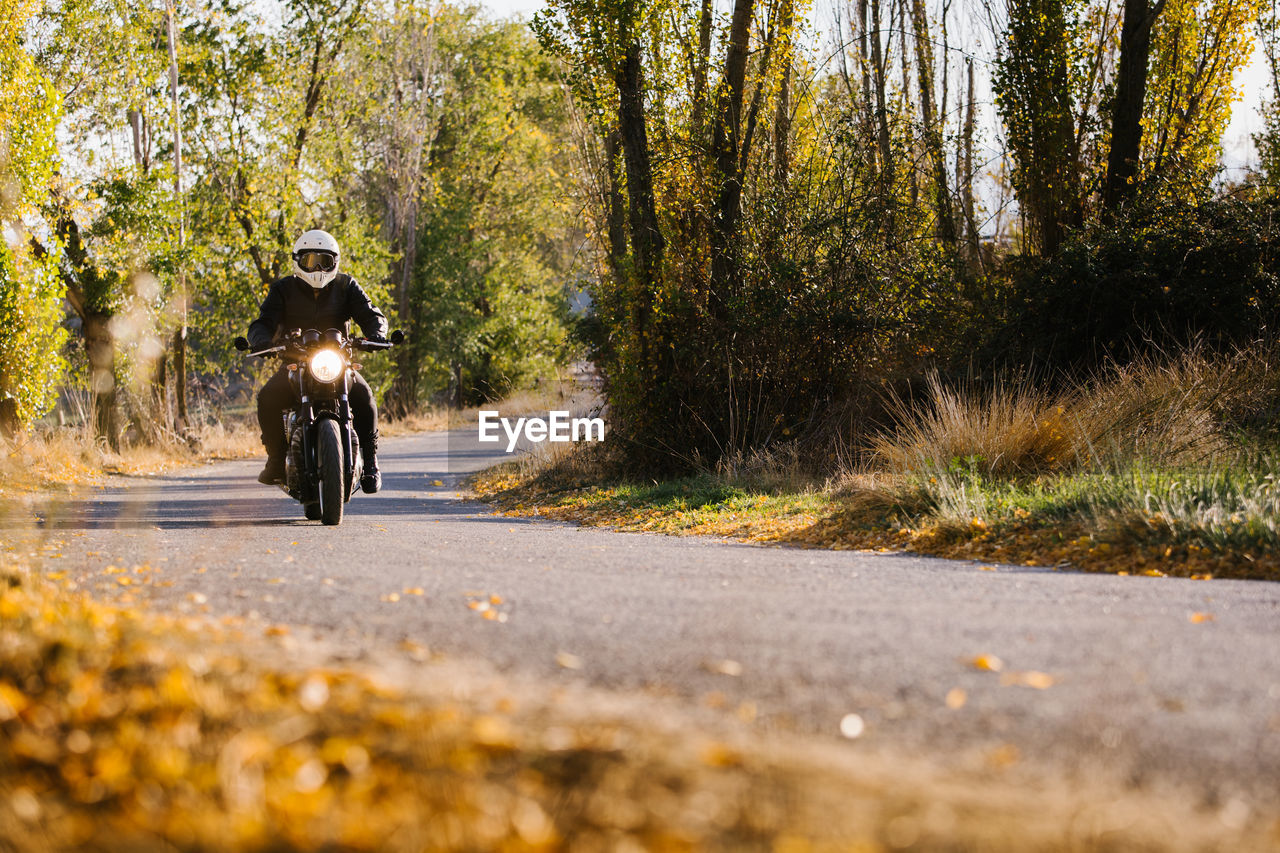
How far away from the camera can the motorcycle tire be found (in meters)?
9.38

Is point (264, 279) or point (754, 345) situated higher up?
point (264, 279)

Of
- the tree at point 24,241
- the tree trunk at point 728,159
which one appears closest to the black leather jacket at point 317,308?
the tree trunk at point 728,159

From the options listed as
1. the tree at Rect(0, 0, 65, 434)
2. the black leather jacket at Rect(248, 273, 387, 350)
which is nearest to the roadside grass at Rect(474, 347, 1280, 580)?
the black leather jacket at Rect(248, 273, 387, 350)

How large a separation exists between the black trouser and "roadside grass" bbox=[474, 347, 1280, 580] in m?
2.79

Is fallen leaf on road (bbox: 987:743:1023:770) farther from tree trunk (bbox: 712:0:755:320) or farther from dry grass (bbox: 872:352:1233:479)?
tree trunk (bbox: 712:0:755:320)

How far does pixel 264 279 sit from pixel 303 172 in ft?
9.26

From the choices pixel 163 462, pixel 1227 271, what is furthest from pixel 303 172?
pixel 1227 271

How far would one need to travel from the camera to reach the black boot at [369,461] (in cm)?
1011

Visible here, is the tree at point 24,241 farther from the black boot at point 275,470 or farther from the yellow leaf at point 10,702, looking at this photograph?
the yellow leaf at point 10,702

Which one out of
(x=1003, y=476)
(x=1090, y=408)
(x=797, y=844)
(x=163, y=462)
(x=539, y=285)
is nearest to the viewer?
(x=797, y=844)

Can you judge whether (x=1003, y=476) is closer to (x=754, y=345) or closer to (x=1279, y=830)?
(x=754, y=345)

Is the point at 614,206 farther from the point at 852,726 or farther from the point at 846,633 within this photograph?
the point at 852,726

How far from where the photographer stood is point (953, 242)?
1808 centimetres

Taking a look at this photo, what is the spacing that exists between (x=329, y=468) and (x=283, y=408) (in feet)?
2.44
